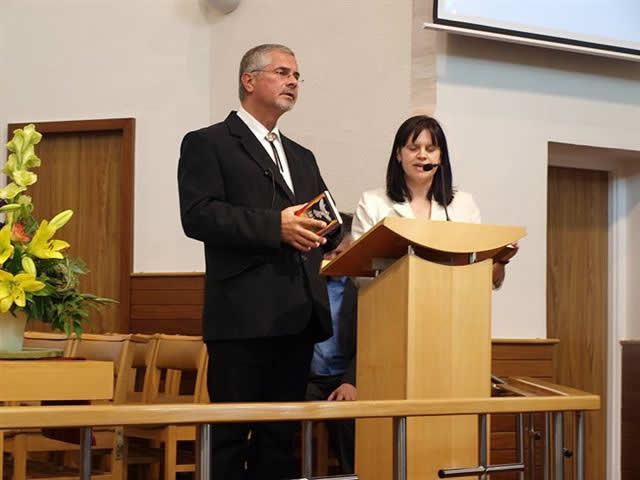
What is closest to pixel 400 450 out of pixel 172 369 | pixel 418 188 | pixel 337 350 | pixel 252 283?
pixel 252 283

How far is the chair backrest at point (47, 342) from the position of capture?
5223 millimetres

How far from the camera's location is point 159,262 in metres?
7.12

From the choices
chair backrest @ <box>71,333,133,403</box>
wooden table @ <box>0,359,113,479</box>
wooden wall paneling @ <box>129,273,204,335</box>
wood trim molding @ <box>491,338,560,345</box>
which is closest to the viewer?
wooden table @ <box>0,359,113,479</box>

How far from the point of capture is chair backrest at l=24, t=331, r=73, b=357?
5223 mm

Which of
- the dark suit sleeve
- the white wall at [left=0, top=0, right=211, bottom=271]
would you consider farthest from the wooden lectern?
the white wall at [left=0, top=0, right=211, bottom=271]

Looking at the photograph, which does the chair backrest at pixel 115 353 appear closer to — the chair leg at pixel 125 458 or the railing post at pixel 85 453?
the chair leg at pixel 125 458

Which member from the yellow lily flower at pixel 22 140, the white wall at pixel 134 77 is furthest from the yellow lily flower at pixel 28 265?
the white wall at pixel 134 77

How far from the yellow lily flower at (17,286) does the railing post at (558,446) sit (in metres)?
1.40

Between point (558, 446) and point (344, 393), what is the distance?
7.09 ft

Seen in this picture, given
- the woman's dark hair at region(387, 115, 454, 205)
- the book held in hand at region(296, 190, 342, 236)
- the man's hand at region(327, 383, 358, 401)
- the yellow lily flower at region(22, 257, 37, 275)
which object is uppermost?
the woman's dark hair at region(387, 115, 454, 205)

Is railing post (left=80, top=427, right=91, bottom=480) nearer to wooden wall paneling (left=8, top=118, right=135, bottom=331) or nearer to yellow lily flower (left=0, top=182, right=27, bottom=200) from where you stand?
yellow lily flower (left=0, top=182, right=27, bottom=200)

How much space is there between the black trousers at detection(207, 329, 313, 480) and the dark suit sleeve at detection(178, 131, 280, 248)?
12.3 inches

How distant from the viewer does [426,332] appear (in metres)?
2.66

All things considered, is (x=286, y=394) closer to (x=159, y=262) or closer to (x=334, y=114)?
Result: (x=334, y=114)
